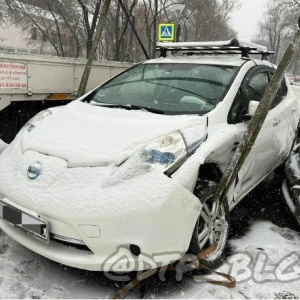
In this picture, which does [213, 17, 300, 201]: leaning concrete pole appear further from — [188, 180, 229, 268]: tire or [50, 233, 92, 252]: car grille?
[50, 233, 92, 252]: car grille

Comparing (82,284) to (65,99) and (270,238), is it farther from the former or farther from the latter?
(65,99)

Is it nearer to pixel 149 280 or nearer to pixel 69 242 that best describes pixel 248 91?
pixel 149 280

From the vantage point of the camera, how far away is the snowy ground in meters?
2.58

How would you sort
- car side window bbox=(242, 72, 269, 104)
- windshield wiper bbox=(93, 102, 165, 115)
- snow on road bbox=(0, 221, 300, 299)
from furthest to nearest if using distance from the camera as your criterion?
car side window bbox=(242, 72, 269, 104) < windshield wiper bbox=(93, 102, 165, 115) < snow on road bbox=(0, 221, 300, 299)

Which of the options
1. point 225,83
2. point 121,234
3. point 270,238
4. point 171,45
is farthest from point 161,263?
point 171,45

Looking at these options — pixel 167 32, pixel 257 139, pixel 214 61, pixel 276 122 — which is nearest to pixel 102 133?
pixel 257 139

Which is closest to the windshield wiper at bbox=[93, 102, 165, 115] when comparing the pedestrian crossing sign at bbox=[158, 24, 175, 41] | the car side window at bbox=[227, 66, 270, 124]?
the car side window at bbox=[227, 66, 270, 124]

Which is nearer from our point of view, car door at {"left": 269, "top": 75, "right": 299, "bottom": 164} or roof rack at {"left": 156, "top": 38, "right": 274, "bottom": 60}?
roof rack at {"left": 156, "top": 38, "right": 274, "bottom": 60}

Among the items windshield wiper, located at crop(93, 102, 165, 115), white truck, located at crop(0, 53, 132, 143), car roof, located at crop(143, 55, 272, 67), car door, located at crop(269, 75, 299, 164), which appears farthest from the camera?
white truck, located at crop(0, 53, 132, 143)

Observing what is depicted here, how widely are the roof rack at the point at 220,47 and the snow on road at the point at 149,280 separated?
6.95 ft

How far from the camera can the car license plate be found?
243cm

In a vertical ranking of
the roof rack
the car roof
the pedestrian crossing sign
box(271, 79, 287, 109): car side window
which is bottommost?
box(271, 79, 287, 109): car side window

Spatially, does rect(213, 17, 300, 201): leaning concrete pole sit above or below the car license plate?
above

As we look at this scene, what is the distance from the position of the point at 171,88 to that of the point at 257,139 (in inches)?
38.1
